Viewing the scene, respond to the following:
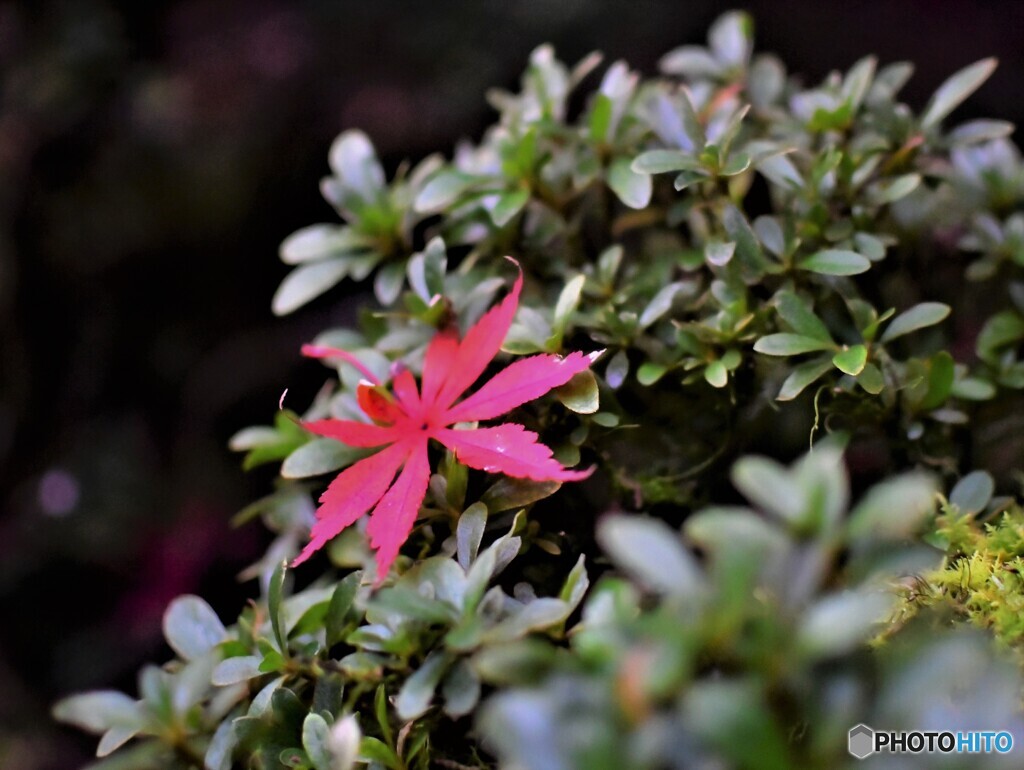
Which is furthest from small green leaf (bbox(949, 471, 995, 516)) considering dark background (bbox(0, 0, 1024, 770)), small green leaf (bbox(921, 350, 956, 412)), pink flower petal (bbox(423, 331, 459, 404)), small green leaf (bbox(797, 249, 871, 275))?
dark background (bbox(0, 0, 1024, 770))

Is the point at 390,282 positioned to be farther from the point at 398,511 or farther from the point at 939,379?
the point at 939,379

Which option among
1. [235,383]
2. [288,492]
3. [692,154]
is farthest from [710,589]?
[235,383]

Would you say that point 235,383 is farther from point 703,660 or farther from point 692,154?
point 703,660

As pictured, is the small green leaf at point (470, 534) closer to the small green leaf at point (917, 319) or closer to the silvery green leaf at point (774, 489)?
the silvery green leaf at point (774, 489)

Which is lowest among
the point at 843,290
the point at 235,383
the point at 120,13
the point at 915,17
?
the point at 235,383

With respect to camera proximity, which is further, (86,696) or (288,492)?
(288,492)

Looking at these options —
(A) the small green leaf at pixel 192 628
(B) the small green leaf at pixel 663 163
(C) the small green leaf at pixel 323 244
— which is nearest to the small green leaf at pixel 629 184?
(B) the small green leaf at pixel 663 163

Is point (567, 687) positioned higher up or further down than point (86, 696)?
higher up
